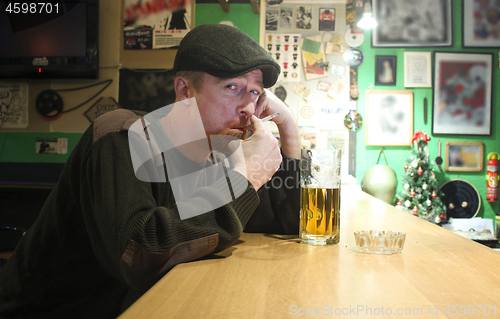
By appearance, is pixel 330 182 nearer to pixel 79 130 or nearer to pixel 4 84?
pixel 79 130

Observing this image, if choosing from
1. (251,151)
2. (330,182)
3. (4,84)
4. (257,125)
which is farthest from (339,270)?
(4,84)

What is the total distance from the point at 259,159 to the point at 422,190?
3.12m

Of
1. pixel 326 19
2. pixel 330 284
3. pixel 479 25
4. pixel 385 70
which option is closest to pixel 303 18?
pixel 326 19

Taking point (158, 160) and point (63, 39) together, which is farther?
point (63, 39)

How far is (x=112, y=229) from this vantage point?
0.67m

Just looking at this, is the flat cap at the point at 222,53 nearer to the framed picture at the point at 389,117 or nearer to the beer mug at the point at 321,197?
the beer mug at the point at 321,197

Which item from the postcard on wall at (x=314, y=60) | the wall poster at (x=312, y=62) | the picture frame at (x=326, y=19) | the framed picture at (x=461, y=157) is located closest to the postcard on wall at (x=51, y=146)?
the wall poster at (x=312, y=62)

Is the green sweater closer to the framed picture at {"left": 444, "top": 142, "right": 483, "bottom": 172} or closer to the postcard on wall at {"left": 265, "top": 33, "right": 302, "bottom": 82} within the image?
the postcard on wall at {"left": 265, "top": 33, "right": 302, "bottom": 82}

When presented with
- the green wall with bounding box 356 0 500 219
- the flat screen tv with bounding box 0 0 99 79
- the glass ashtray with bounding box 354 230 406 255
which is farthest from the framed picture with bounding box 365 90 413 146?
the glass ashtray with bounding box 354 230 406 255

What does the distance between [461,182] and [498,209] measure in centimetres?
49

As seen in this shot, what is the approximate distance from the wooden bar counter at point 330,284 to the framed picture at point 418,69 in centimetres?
348

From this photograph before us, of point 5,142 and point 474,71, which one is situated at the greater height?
point 474,71

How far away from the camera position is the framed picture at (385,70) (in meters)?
3.88

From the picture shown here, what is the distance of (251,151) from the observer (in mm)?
883
